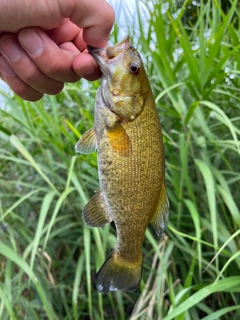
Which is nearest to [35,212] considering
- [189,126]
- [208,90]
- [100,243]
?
[100,243]

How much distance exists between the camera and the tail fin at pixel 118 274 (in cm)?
101

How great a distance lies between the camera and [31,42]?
1146 mm

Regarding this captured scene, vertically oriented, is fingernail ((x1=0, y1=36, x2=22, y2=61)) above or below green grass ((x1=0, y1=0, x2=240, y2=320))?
above

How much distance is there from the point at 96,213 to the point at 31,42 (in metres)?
0.47

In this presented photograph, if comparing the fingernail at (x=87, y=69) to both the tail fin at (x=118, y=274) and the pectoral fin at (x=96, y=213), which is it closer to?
the pectoral fin at (x=96, y=213)

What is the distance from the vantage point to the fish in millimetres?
1008

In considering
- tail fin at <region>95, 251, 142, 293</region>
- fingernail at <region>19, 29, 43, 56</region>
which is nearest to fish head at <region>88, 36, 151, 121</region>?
fingernail at <region>19, 29, 43, 56</region>

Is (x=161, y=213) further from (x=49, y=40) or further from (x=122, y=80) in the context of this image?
(x=49, y=40)

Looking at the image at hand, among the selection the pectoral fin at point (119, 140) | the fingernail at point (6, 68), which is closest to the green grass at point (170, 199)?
the fingernail at point (6, 68)

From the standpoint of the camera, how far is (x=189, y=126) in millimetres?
1942

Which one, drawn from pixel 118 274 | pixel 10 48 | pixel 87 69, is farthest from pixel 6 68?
pixel 118 274

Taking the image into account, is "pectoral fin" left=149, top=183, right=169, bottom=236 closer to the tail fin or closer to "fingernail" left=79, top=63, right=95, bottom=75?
the tail fin

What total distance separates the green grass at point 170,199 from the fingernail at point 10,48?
59 centimetres

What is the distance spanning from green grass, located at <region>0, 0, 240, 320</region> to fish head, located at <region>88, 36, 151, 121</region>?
71 cm
